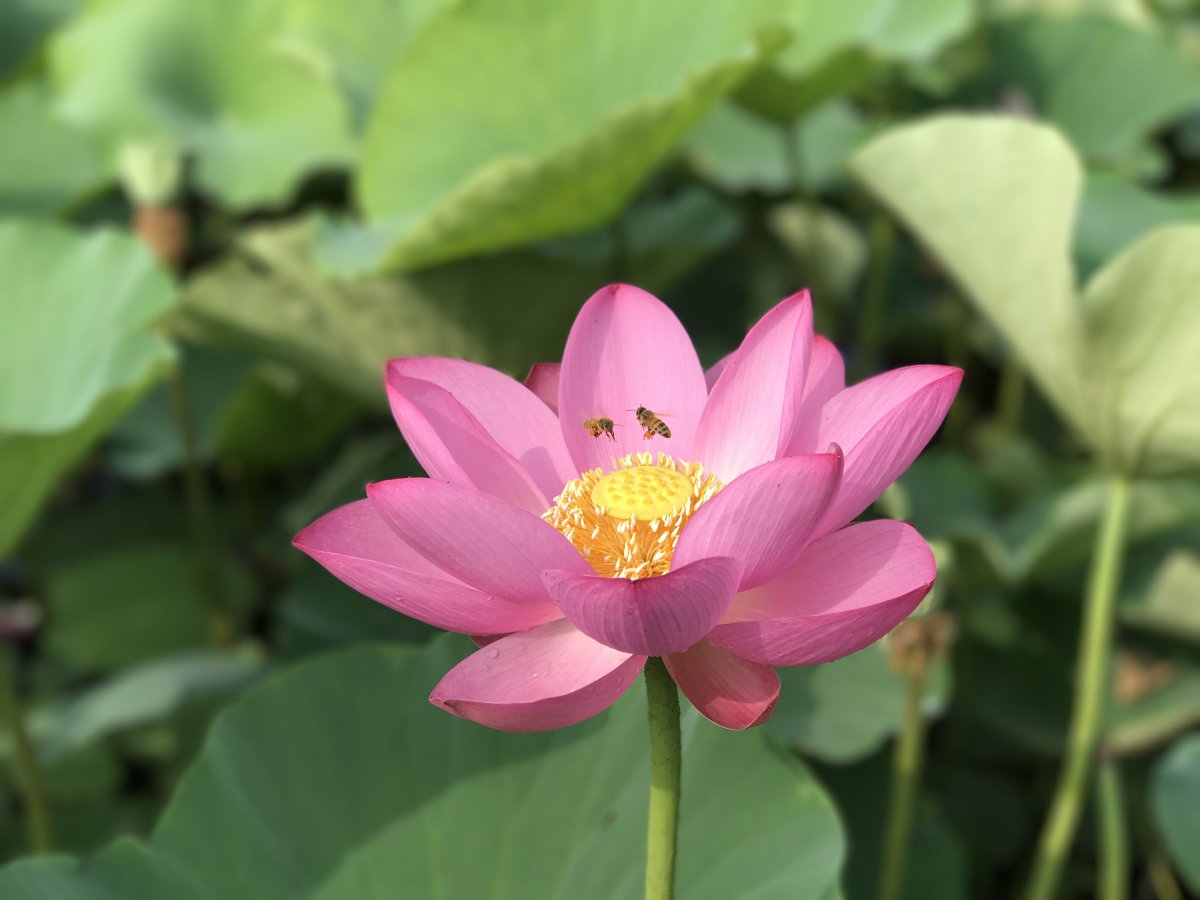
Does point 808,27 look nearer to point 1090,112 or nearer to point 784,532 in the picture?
point 1090,112

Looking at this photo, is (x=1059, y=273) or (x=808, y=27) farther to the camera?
(x=808, y=27)

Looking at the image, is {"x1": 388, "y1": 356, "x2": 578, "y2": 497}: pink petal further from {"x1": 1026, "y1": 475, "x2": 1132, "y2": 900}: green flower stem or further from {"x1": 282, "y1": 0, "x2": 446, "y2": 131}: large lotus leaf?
{"x1": 282, "y1": 0, "x2": 446, "y2": 131}: large lotus leaf

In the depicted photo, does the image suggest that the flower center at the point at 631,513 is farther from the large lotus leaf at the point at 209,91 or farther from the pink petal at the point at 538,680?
the large lotus leaf at the point at 209,91

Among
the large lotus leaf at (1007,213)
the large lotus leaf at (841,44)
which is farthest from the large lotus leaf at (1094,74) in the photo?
the large lotus leaf at (1007,213)

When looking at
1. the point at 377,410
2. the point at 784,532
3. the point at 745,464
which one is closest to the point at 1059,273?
the point at 745,464

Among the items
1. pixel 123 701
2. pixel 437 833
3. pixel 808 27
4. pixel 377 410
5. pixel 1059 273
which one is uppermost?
pixel 808 27

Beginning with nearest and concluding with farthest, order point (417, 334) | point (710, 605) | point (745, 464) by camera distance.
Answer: point (710, 605) < point (745, 464) < point (417, 334)
